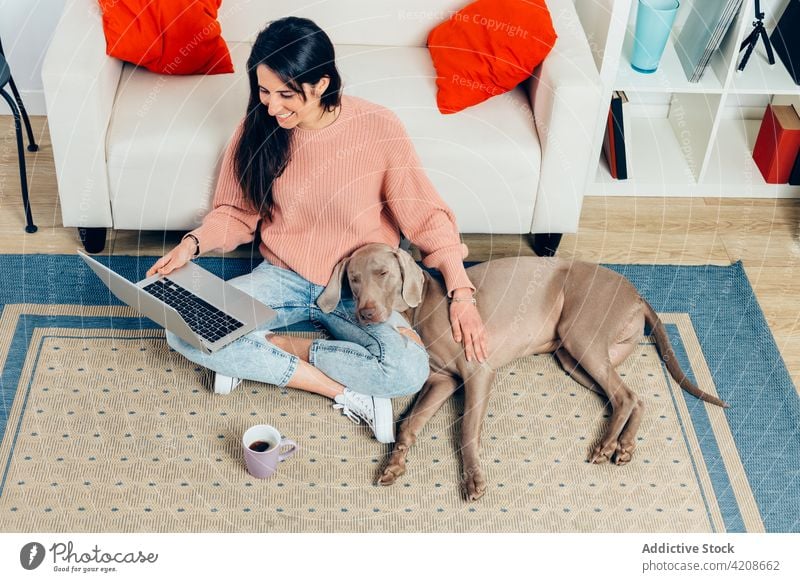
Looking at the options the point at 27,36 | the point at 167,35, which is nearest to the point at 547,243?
the point at 167,35

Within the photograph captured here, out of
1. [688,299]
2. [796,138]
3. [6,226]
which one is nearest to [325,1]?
[6,226]

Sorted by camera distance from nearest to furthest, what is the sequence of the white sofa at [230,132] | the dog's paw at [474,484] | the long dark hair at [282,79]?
the long dark hair at [282,79] < the dog's paw at [474,484] < the white sofa at [230,132]

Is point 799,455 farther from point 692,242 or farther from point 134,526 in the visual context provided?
point 134,526

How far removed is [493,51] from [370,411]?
1.15 metres

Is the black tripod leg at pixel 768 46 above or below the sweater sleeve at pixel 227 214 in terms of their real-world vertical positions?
above

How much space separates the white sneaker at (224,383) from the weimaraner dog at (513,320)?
1.04 feet

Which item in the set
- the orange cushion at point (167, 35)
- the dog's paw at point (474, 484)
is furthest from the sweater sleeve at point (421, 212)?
the orange cushion at point (167, 35)

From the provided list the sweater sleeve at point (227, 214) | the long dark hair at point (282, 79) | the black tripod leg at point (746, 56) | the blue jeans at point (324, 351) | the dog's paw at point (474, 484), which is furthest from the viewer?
the black tripod leg at point (746, 56)

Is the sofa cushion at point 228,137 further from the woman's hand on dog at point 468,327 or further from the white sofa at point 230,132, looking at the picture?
the woman's hand on dog at point 468,327

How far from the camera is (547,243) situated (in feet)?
10.7

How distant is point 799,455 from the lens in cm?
268

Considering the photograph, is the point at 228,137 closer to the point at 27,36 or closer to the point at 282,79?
the point at 282,79

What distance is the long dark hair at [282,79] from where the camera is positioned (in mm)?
2393
